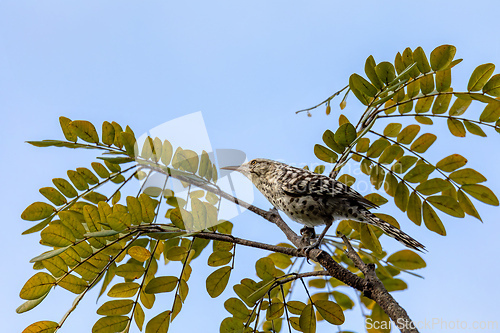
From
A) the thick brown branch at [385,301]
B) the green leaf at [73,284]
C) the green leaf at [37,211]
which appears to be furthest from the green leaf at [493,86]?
the green leaf at [37,211]

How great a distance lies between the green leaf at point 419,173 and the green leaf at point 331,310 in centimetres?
76

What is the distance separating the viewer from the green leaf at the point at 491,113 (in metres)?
2.24

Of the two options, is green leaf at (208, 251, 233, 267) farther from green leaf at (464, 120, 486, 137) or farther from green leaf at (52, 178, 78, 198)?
green leaf at (464, 120, 486, 137)

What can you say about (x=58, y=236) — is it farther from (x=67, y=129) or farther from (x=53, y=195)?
(x=67, y=129)

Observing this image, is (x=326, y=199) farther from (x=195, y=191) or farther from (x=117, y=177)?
(x=117, y=177)

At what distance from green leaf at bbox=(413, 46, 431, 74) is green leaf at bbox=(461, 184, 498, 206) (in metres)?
0.63

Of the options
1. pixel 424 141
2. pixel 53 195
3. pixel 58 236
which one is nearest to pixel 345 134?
pixel 424 141

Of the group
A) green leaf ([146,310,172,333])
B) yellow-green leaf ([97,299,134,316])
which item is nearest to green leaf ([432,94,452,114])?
green leaf ([146,310,172,333])

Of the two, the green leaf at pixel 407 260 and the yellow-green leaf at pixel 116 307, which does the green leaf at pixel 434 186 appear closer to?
the green leaf at pixel 407 260

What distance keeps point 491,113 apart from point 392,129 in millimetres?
492

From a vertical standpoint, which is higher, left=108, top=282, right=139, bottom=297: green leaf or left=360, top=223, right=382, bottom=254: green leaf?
left=360, top=223, right=382, bottom=254: green leaf

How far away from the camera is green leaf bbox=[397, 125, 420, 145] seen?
2.41 meters

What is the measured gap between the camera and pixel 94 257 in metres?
1.88

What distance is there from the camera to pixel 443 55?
206 cm
